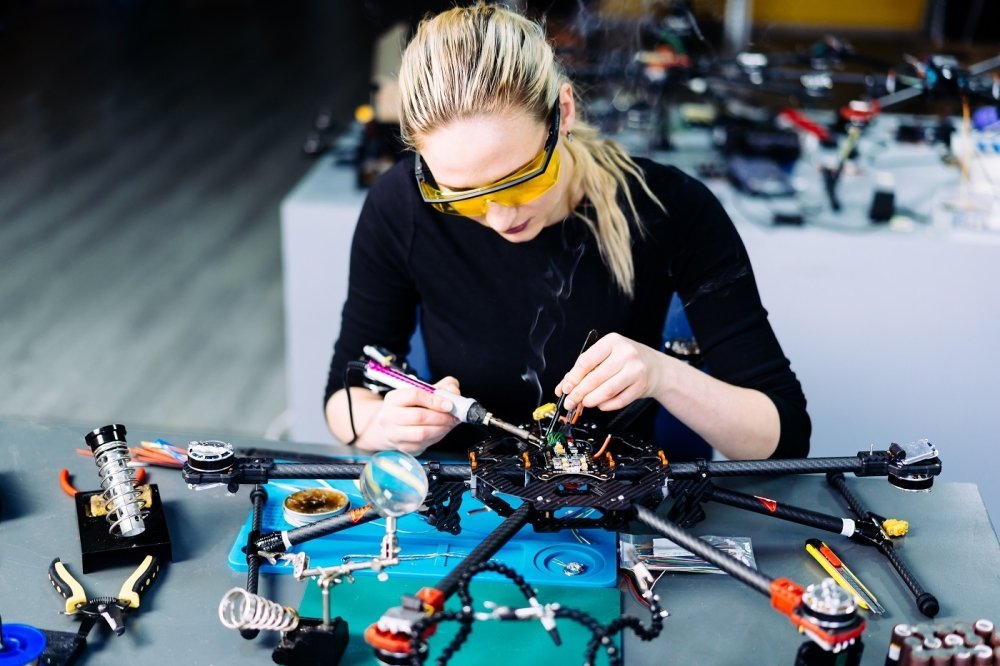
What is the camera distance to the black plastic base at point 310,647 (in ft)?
3.72

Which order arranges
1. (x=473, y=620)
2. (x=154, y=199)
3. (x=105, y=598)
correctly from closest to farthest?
(x=473, y=620)
(x=105, y=598)
(x=154, y=199)

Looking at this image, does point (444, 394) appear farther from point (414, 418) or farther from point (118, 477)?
point (118, 477)

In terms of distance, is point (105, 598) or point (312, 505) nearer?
point (105, 598)

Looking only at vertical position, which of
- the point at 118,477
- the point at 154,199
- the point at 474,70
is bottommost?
the point at 154,199

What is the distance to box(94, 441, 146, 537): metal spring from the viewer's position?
4.30 ft

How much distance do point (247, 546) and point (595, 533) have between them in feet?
1.40

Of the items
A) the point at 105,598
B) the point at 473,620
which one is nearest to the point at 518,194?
the point at 473,620

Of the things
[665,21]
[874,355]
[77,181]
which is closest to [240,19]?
[77,181]

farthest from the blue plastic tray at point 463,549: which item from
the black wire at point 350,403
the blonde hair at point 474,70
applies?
the blonde hair at point 474,70

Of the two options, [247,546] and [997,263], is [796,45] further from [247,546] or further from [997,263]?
[247,546]

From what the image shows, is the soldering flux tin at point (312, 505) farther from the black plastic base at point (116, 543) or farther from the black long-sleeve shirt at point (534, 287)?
the black long-sleeve shirt at point (534, 287)

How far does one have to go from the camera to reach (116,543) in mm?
1309

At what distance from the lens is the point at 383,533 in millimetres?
1341

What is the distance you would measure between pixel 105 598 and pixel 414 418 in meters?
0.42
